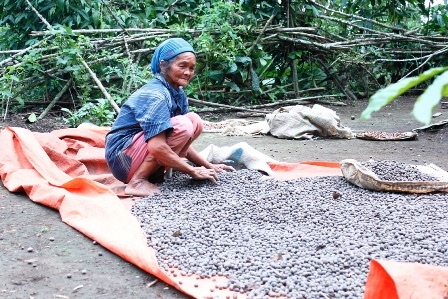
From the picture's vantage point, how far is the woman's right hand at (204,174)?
341 cm

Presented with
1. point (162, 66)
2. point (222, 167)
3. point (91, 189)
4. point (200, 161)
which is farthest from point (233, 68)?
point (91, 189)

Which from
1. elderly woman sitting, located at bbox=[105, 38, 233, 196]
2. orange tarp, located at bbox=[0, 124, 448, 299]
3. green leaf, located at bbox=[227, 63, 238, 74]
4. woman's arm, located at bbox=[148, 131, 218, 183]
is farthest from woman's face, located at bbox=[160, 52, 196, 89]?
green leaf, located at bbox=[227, 63, 238, 74]

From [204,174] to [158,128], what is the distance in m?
0.42

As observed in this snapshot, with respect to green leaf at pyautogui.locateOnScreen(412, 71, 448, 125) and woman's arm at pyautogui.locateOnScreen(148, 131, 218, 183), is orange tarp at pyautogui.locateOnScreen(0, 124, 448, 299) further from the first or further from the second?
green leaf at pyautogui.locateOnScreen(412, 71, 448, 125)

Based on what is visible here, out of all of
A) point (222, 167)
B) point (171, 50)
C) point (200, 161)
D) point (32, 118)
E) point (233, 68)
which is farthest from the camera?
point (233, 68)

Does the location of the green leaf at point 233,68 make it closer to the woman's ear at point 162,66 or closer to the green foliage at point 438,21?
the green foliage at point 438,21

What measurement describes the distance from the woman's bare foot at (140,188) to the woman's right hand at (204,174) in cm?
24

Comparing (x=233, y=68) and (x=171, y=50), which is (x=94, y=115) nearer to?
(x=233, y=68)

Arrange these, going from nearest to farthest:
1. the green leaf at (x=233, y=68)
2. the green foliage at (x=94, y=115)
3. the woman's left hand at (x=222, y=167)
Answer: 1. the woman's left hand at (x=222, y=167)
2. the green foliage at (x=94, y=115)
3. the green leaf at (x=233, y=68)

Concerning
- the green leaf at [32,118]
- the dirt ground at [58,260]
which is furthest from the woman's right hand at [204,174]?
the green leaf at [32,118]

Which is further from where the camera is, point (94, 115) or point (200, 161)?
point (94, 115)

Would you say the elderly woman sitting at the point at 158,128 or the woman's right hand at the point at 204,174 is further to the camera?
the woman's right hand at the point at 204,174

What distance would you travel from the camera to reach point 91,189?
319 centimetres

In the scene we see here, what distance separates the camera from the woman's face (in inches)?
132
